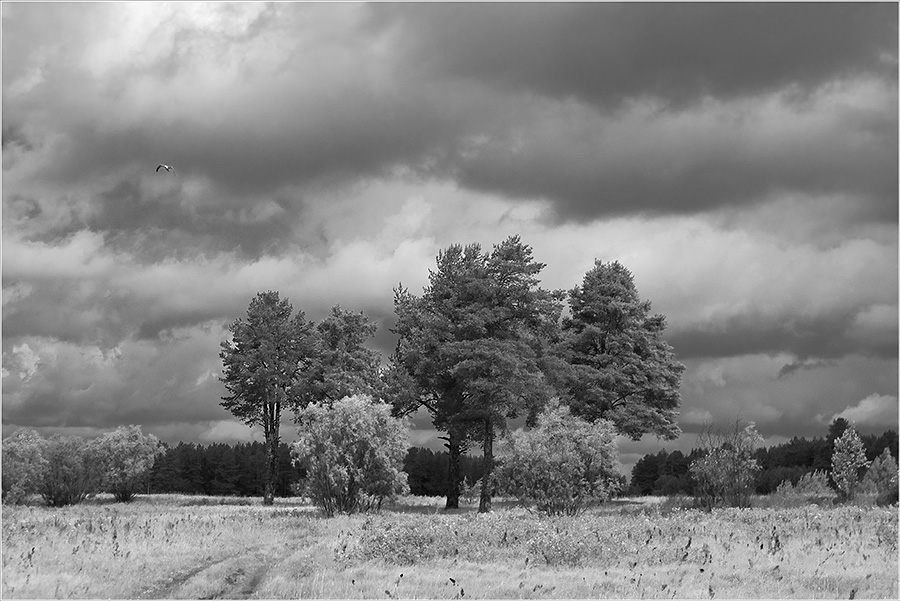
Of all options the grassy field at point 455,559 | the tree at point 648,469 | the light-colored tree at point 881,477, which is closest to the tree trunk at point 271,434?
the grassy field at point 455,559

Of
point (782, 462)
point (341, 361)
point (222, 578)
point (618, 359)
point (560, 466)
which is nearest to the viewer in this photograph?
point (222, 578)

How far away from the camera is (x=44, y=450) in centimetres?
4981

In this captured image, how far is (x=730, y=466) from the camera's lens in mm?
39781

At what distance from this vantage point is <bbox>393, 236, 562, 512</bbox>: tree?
46.6 m

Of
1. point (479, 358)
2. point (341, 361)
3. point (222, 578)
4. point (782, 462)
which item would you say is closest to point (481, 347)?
point (479, 358)

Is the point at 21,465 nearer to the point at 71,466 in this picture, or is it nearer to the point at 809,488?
the point at 71,466

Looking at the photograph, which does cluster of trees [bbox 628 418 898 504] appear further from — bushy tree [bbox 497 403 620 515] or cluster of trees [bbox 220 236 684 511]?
bushy tree [bbox 497 403 620 515]

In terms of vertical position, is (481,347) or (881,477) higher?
(481,347)

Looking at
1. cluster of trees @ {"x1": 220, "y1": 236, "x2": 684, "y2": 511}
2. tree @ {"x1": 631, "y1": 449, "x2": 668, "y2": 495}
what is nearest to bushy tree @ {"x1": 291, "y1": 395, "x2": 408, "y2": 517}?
cluster of trees @ {"x1": 220, "y1": 236, "x2": 684, "y2": 511}

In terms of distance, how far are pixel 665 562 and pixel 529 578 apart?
4.32m

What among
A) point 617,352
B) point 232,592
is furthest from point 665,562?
point 617,352

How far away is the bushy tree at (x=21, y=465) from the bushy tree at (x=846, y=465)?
147 ft

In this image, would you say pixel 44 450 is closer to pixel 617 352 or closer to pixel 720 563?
pixel 617 352

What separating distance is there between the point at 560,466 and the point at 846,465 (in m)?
20.5
